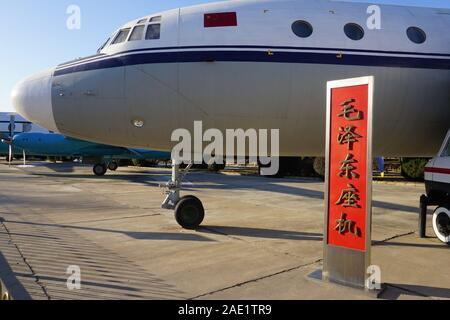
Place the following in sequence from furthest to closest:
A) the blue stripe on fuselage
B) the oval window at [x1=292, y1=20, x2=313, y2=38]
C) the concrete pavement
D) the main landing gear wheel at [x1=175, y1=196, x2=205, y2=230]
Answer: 1. the main landing gear wheel at [x1=175, y1=196, x2=205, y2=230]
2. the oval window at [x1=292, y1=20, x2=313, y2=38]
3. the blue stripe on fuselage
4. the concrete pavement

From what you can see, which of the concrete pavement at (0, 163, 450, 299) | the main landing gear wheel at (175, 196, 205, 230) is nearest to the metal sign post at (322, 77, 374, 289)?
the concrete pavement at (0, 163, 450, 299)

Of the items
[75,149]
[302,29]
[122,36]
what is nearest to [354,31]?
[302,29]

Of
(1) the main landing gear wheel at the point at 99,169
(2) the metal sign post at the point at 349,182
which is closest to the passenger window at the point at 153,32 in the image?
(2) the metal sign post at the point at 349,182

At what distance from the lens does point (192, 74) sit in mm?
6691

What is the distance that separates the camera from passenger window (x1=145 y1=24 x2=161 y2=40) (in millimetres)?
A: 6934

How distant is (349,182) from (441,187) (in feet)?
10.6

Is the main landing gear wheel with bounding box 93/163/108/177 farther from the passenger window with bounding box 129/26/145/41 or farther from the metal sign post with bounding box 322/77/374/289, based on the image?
the metal sign post with bounding box 322/77/374/289

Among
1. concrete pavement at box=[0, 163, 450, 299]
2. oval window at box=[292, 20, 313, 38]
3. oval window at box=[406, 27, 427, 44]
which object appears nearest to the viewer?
concrete pavement at box=[0, 163, 450, 299]

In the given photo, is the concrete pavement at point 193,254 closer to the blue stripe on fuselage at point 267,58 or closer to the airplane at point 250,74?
the airplane at point 250,74

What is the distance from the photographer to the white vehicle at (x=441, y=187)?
686 centimetres
